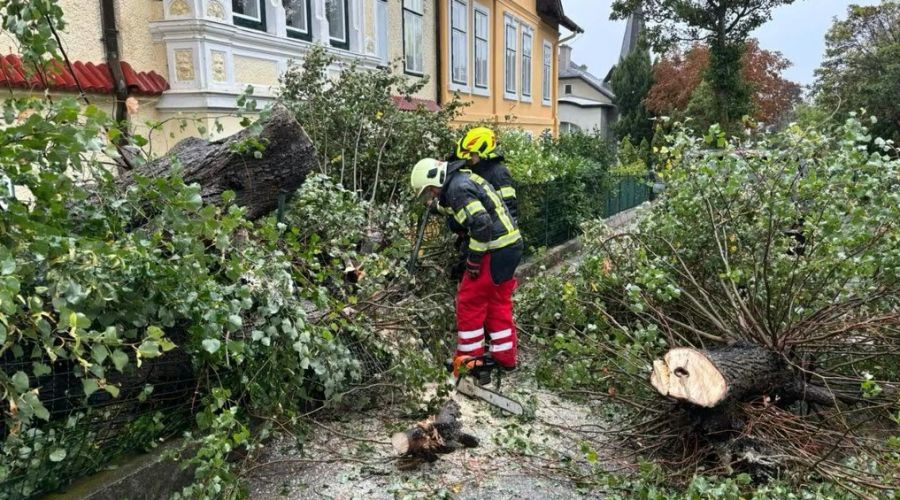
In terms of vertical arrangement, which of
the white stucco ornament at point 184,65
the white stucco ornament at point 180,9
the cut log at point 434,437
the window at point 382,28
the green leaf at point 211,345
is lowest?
the cut log at point 434,437

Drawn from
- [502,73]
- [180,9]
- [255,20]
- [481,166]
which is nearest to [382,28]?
[255,20]

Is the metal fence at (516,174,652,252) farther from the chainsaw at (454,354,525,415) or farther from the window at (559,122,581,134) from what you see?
the window at (559,122,581,134)

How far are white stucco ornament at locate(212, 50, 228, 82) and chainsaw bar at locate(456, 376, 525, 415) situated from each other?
15.0ft

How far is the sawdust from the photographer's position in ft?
10.8

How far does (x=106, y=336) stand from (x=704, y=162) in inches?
155

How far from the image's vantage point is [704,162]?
15.3ft

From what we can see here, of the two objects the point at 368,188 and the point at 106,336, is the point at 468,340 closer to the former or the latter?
the point at 368,188

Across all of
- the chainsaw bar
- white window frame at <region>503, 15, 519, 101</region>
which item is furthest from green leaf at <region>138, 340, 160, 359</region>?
white window frame at <region>503, 15, 519, 101</region>

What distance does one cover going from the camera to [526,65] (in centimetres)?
1964

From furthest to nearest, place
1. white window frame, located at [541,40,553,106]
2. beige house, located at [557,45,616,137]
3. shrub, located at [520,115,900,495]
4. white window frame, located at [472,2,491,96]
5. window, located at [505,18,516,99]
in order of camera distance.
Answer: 1. beige house, located at [557,45,616,137]
2. white window frame, located at [541,40,553,106]
3. window, located at [505,18,516,99]
4. white window frame, located at [472,2,491,96]
5. shrub, located at [520,115,900,495]

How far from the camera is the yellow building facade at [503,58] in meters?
14.4

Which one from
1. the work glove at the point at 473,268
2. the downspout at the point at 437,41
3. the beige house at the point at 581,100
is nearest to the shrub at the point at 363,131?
the work glove at the point at 473,268

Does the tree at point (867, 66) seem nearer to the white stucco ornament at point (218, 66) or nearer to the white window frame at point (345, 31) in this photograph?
the white window frame at point (345, 31)

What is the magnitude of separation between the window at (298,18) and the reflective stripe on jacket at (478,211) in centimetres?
500
